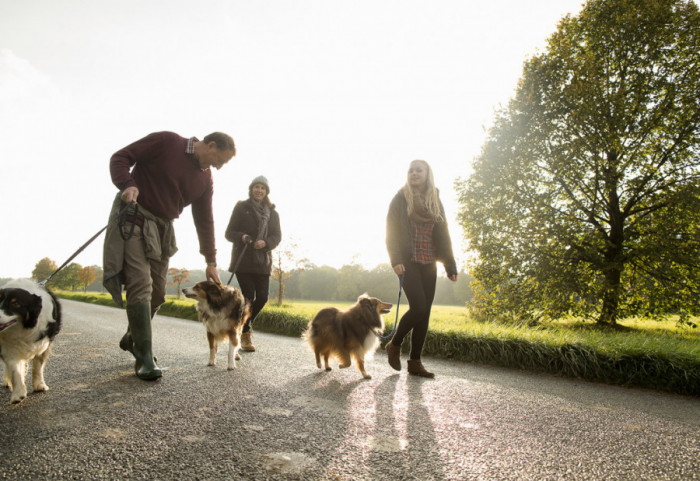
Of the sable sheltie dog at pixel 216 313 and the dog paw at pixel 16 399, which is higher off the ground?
the sable sheltie dog at pixel 216 313

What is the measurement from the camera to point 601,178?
1302 cm

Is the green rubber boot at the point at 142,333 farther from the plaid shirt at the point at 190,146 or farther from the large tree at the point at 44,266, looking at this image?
the large tree at the point at 44,266

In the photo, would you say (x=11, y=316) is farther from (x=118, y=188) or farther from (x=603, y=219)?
(x=603, y=219)

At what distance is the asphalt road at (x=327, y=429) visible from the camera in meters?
1.97

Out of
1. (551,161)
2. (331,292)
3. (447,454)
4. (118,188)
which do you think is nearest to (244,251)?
(118,188)

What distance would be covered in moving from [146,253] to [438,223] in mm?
3339

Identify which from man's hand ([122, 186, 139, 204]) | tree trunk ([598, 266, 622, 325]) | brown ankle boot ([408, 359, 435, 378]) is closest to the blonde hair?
brown ankle boot ([408, 359, 435, 378])

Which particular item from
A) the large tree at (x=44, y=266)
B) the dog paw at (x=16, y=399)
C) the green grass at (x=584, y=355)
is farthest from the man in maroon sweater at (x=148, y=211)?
the large tree at (x=44, y=266)

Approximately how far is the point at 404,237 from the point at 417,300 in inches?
30.8

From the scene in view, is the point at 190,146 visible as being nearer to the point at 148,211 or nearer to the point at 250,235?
the point at 148,211

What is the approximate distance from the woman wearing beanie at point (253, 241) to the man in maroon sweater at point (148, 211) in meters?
1.80

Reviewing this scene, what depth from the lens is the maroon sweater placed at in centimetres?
368

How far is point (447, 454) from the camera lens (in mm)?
2240

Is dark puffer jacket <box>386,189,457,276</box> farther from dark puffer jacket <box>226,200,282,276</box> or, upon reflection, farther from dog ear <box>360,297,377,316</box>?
dark puffer jacket <box>226,200,282,276</box>
